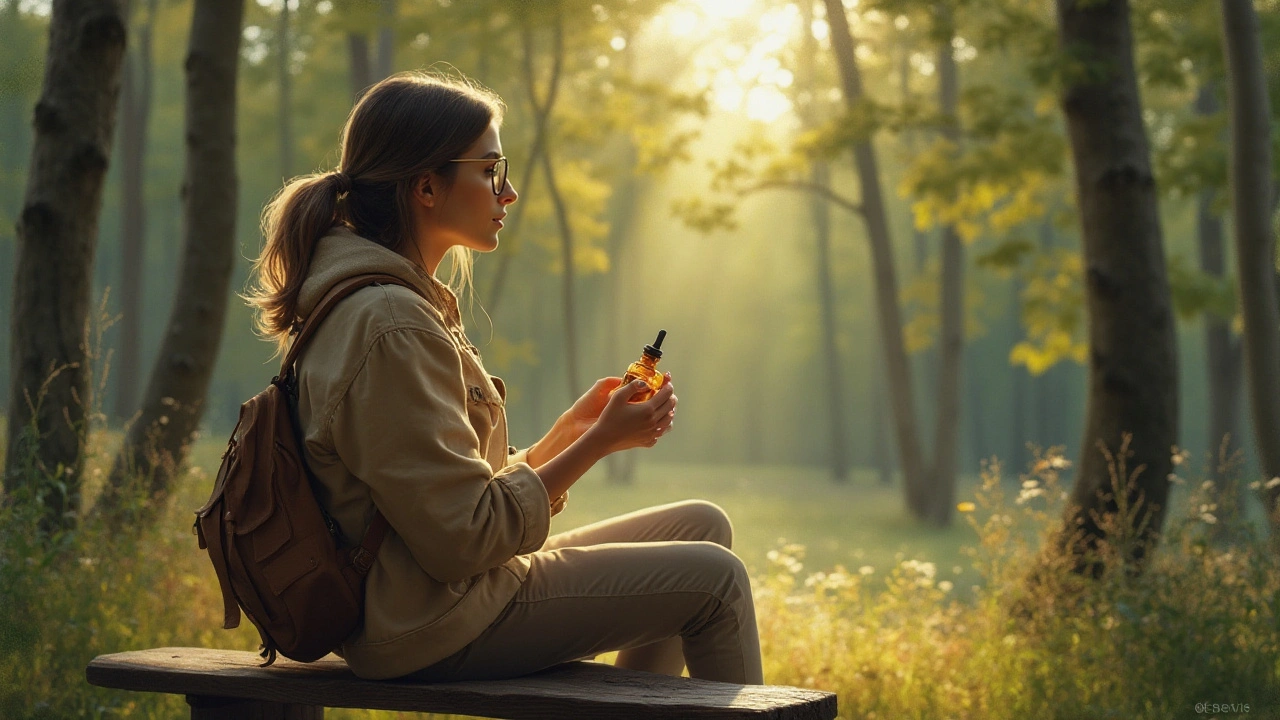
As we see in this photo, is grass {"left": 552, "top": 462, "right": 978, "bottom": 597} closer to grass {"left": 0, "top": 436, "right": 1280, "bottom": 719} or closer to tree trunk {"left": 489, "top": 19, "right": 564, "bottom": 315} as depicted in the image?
grass {"left": 0, "top": 436, "right": 1280, "bottom": 719}

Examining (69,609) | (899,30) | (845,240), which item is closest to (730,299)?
(845,240)

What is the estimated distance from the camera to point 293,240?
254 centimetres

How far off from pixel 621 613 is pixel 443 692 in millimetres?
395

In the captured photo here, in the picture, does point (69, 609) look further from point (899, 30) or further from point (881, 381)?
point (881, 381)

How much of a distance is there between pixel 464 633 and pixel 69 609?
9.12 feet

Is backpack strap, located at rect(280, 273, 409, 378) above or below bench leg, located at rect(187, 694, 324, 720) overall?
above

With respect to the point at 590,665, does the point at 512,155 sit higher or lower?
higher

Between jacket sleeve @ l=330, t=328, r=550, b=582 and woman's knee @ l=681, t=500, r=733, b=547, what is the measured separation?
0.70 metres

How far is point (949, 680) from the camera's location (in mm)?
5059

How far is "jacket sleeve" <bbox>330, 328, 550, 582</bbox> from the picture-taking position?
2213 millimetres

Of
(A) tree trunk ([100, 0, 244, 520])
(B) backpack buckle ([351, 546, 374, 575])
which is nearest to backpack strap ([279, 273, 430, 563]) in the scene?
(B) backpack buckle ([351, 546, 374, 575])

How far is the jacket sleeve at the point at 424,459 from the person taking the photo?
2.21m

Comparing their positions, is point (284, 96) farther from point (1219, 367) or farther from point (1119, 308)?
point (1119, 308)

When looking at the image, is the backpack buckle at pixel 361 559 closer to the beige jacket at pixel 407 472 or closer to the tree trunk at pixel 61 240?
the beige jacket at pixel 407 472
